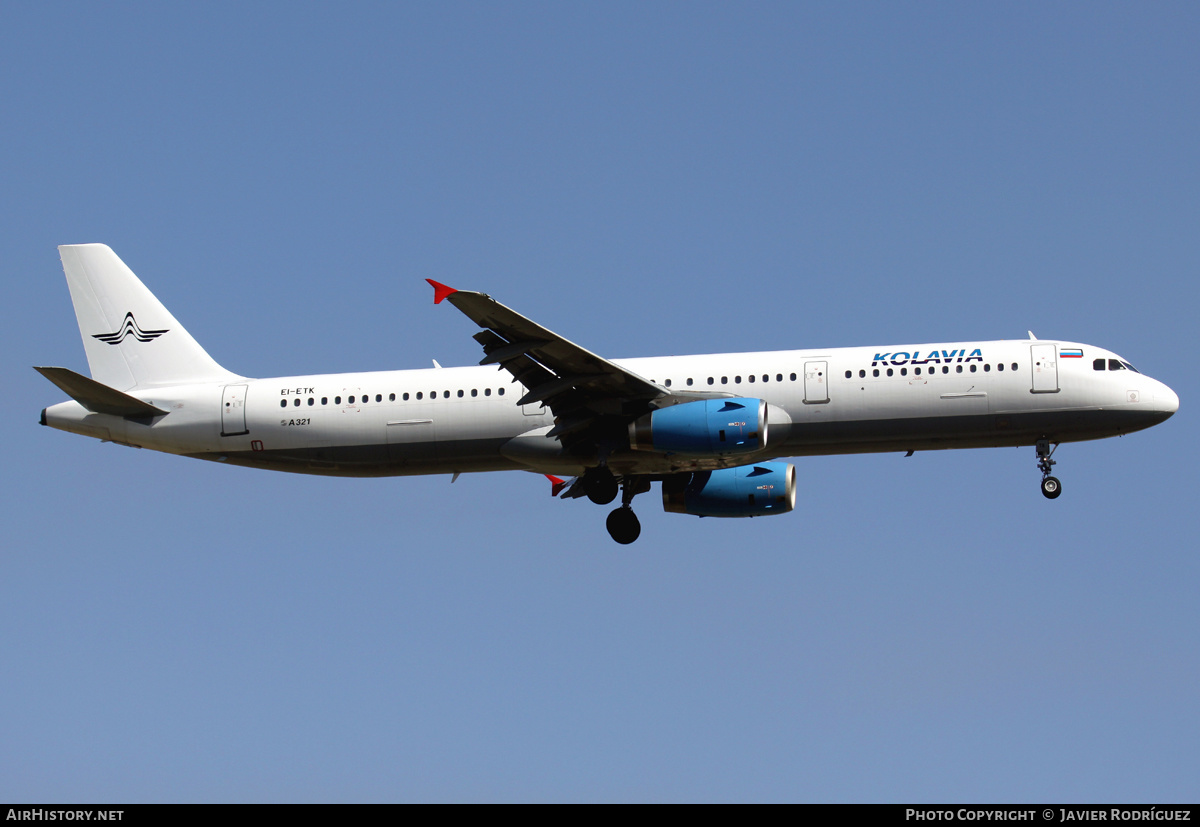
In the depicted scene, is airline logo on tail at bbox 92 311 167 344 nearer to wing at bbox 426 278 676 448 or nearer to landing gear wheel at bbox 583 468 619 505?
wing at bbox 426 278 676 448

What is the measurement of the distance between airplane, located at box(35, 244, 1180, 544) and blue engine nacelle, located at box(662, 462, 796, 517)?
0.13ft

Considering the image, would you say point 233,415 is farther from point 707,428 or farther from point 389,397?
point 707,428

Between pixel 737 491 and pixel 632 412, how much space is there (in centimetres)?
530

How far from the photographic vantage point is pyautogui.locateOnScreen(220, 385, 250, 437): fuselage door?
3788 centimetres

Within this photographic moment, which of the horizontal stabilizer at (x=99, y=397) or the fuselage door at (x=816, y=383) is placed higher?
the fuselage door at (x=816, y=383)

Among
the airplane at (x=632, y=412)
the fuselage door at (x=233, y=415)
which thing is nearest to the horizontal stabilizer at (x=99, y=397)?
the airplane at (x=632, y=412)

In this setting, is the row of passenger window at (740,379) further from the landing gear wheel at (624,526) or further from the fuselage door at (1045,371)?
the fuselage door at (1045,371)

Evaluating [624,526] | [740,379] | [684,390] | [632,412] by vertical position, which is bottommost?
[624,526]

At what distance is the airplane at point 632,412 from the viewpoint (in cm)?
3466

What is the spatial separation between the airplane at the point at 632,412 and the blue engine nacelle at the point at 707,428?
4cm

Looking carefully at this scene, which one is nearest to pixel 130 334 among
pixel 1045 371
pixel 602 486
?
pixel 602 486

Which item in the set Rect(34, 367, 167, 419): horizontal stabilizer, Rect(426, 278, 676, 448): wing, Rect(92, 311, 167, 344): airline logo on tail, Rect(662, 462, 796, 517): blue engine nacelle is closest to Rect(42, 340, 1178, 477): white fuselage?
Rect(34, 367, 167, 419): horizontal stabilizer

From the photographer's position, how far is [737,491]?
128ft

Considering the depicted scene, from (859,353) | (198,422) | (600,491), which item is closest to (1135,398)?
(859,353)
